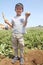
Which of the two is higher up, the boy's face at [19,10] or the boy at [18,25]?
the boy's face at [19,10]

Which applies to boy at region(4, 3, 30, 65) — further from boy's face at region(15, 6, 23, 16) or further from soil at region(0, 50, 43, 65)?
soil at region(0, 50, 43, 65)

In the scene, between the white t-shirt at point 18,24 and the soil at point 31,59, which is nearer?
the white t-shirt at point 18,24

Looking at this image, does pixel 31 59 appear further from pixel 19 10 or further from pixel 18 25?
pixel 19 10

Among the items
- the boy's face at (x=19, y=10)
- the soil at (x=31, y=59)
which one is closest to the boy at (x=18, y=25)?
the boy's face at (x=19, y=10)

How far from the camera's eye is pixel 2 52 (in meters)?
6.66

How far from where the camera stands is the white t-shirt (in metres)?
4.92

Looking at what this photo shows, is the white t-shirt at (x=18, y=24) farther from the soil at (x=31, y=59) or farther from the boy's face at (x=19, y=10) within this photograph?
the soil at (x=31, y=59)

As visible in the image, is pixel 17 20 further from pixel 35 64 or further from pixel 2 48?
pixel 2 48

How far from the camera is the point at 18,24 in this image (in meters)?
4.95

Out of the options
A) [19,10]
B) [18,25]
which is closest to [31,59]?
[18,25]

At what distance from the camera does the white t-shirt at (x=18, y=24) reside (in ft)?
16.1

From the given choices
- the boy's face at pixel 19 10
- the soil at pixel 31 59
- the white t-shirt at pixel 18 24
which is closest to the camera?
the boy's face at pixel 19 10

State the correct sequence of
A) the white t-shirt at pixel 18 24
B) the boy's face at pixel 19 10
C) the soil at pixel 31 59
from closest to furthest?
the boy's face at pixel 19 10
the white t-shirt at pixel 18 24
the soil at pixel 31 59

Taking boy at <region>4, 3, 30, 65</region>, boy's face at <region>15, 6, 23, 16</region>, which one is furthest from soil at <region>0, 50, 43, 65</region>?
boy's face at <region>15, 6, 23, 16</region>
